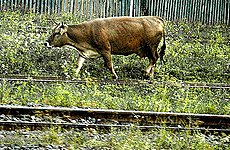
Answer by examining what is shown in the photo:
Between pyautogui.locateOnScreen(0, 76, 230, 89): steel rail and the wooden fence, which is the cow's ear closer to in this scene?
pyautogui.locateOnScreen(0, 76, 230, 89): steel rail

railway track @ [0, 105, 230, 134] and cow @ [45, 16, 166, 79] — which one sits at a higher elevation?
cow @ [45, 16, 166, 79]

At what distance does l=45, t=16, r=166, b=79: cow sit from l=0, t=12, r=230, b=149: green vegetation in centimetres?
55

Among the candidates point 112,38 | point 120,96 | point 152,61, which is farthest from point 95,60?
point 120,96

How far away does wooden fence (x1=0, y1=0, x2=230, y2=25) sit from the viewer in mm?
23109

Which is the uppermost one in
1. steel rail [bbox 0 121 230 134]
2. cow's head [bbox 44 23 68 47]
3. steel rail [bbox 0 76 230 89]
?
cow's head [bbox 44 23 68 47]

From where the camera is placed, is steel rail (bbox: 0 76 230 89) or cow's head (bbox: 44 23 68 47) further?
cow's head (bbox: 44 23 68 47)

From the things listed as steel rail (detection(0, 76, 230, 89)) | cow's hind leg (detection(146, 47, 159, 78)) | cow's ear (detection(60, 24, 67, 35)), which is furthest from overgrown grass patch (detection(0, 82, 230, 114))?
cow's ear (detection(60, 24, 67, 35))

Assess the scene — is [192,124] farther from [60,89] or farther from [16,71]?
[16,71]

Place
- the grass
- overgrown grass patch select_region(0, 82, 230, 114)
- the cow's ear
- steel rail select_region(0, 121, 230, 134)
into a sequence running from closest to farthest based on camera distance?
the grass, steel rail select_region(0, 121, 230, 134), overgrown grass patch select_region(0, 82, 230, 114), the cow's ear

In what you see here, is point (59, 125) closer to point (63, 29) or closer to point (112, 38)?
point (63, 29)

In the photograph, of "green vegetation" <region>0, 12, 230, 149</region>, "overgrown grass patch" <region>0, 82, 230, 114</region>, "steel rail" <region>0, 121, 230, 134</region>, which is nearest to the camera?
"green vegetation" <region>0, 12, 230, 149</region>

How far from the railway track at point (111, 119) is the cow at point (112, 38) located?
5.29 metres

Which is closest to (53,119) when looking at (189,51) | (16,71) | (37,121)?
(37,121)

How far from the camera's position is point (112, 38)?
16.7m
